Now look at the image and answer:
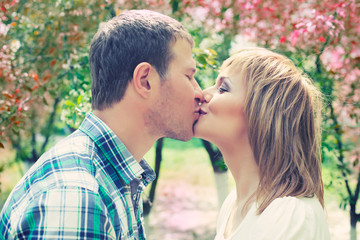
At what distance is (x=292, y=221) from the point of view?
1732 millimetres

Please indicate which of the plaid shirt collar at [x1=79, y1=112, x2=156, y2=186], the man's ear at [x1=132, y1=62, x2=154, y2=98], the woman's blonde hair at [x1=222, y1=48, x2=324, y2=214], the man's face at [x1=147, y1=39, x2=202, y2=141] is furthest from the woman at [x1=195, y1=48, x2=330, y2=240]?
the plaid shirt collar at [x1=79, y1=112, x2=156, y2=186]

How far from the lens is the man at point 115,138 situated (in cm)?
131

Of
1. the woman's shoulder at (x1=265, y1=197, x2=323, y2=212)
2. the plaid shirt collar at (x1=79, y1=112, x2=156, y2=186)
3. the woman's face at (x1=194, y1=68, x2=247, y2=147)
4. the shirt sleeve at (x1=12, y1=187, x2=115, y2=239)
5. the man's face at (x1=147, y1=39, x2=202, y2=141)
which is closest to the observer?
the shirt sleeve at (x1=12, y1=187, x2=115, y2=239)

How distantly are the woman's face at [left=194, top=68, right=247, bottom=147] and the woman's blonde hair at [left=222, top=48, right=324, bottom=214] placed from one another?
0.04 meters

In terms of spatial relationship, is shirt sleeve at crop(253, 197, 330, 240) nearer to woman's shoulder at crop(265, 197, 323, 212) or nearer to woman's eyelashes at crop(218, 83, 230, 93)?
woman's shoulder at crop(265, 197, 323, 212)

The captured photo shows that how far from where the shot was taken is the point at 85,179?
140 cm

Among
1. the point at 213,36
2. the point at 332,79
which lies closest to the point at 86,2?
the point at 213,36

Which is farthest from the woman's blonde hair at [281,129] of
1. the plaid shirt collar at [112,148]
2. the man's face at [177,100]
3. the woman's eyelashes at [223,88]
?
the plaid shirt collar at [112,148]

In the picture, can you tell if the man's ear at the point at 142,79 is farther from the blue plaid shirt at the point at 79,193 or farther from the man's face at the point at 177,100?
the blue plaid shirt at the point at 79,193

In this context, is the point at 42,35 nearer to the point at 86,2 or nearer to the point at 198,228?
the point at 86,2

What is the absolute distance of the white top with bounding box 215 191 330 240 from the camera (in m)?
1.71

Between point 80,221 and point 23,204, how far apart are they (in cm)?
23

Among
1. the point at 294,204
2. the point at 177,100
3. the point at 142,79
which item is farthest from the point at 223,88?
the point at 294,204

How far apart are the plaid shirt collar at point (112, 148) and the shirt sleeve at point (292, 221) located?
62cm
